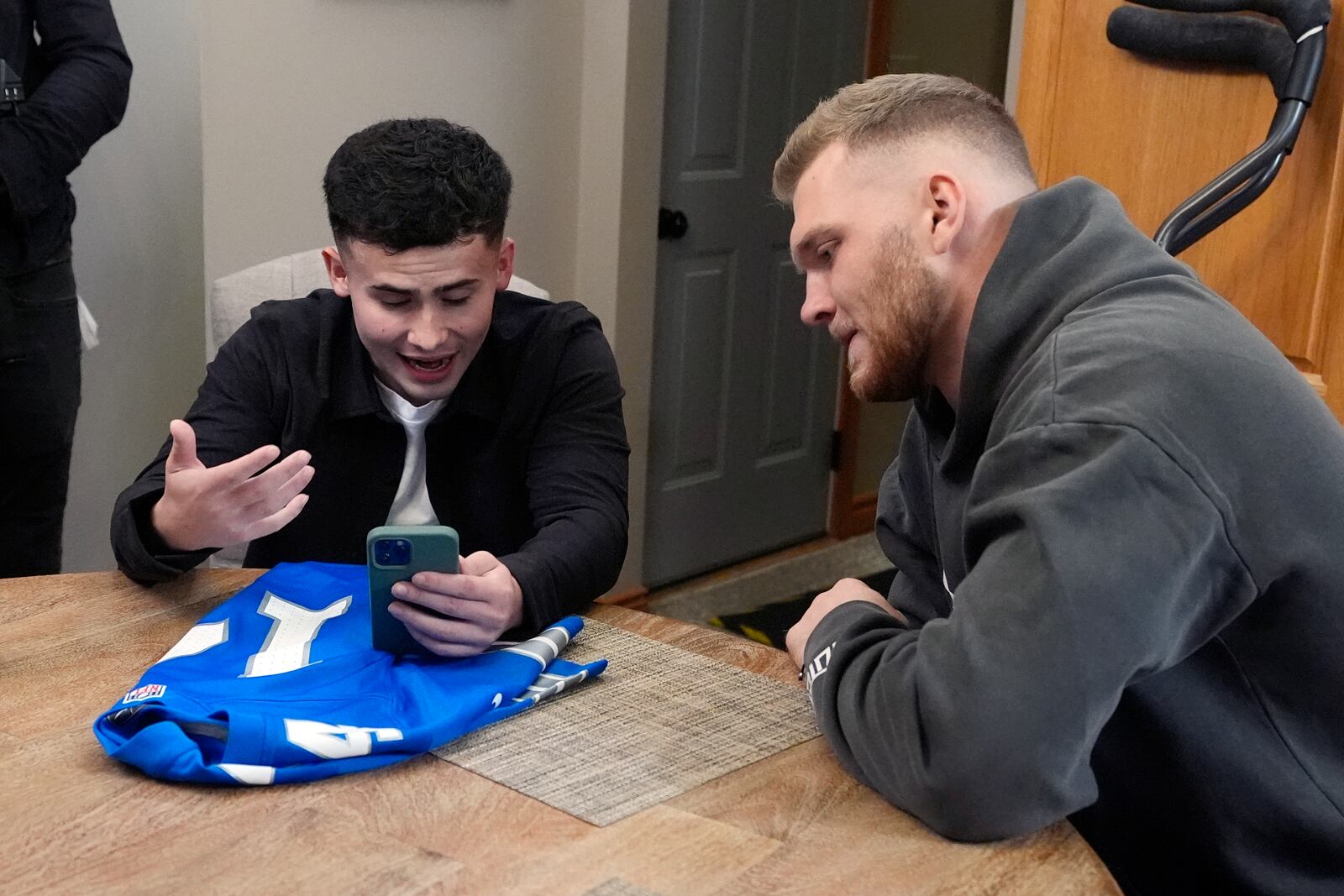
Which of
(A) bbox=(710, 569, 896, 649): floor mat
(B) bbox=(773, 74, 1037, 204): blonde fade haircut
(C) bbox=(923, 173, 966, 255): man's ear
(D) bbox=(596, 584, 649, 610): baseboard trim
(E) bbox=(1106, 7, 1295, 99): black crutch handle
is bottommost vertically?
(A) bbox=(710, 569, 896, 649): floor mat

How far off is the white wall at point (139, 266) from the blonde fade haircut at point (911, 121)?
178 centimetres

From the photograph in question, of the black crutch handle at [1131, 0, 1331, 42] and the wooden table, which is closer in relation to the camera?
the wooden table

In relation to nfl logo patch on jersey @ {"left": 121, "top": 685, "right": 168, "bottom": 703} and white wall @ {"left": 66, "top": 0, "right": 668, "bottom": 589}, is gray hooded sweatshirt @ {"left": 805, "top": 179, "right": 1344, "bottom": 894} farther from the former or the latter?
white wall @ {"left": 66, "top": 0, "right": 668, "bottom": 589}

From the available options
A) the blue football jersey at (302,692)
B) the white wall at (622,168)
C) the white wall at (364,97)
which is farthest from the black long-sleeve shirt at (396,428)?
the white wall at (622,168)

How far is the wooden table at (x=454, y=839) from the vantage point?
94cm

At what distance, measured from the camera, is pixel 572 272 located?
141 inches

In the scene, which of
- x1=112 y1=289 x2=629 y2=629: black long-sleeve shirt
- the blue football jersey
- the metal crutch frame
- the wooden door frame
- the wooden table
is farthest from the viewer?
the wooden door frame

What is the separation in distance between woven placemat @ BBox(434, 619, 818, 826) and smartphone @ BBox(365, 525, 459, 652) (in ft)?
0.52

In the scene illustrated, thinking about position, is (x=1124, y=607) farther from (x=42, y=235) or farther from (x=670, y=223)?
(x=670, y=223)

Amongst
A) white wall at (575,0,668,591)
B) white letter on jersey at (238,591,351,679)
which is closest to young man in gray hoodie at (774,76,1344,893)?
Result: white letter on jersey at (238,591,351,679)

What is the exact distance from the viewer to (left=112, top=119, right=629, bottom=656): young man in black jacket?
64.5 inches

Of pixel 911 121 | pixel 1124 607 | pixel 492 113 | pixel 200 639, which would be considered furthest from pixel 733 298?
pixel 1124 607

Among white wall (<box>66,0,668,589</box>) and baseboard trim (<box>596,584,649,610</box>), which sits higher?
white wall (<box>66,0,668,589</box>)

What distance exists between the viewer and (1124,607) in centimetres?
96
